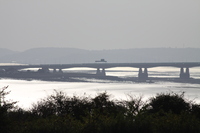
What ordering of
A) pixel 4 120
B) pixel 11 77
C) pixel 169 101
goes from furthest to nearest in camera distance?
pixel 11 77 → pixel 169 101 → pixel 4 120

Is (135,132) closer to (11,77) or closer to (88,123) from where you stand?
(88,123)

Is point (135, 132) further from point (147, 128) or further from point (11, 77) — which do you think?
point (11, 77)

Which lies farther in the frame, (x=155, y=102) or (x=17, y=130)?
(x=155, y=102)

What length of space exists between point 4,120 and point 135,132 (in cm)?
520

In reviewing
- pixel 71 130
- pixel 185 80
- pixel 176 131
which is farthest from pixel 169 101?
pixel 185 80

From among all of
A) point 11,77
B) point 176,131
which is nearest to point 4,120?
point 176,131

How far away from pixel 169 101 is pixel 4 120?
1554 cm

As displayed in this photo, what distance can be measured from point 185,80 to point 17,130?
126684 mm

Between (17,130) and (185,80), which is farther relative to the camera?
(185,80)

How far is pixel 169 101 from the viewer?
33.7 meters

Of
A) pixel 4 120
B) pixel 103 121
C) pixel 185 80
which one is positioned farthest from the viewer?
pixel 185 80

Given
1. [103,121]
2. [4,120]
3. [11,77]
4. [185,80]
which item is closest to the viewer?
[4,120]

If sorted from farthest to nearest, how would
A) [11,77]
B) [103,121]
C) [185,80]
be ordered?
[11,77] → [185,80] → [103,121]

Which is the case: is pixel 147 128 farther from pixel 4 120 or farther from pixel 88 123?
pixel 4 120
